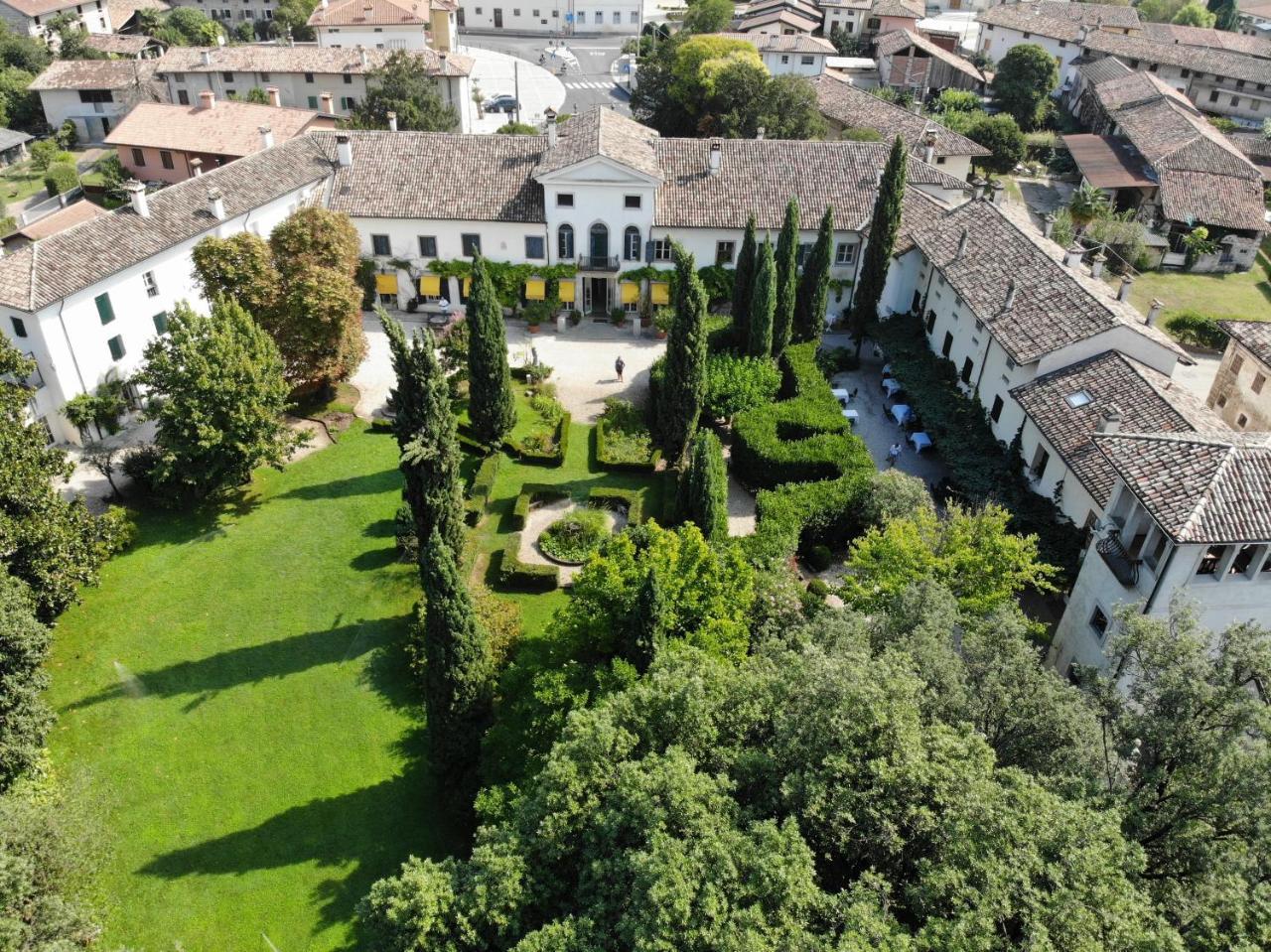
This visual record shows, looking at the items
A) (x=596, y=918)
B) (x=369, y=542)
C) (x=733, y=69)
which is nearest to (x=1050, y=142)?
(x=733, y=69)

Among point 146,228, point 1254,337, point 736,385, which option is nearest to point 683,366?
point 736,385

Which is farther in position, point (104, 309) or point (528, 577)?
point (104, 309)

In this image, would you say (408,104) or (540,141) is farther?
(408,104)

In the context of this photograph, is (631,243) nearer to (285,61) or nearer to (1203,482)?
(1203,482)

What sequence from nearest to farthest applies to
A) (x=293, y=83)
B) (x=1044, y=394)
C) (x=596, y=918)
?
(x=596, y=918) < (x=1044, y=394) < (x=293, y=83)

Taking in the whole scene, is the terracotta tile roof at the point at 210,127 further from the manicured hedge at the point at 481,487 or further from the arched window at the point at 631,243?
the manicured hedge at the point at 481,487

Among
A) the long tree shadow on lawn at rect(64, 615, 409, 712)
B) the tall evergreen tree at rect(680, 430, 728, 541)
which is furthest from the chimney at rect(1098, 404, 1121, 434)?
the long tree shadow on lawn at rect(64, 615, 409, 712)

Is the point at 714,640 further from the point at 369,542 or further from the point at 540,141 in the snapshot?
the point at 540,141
